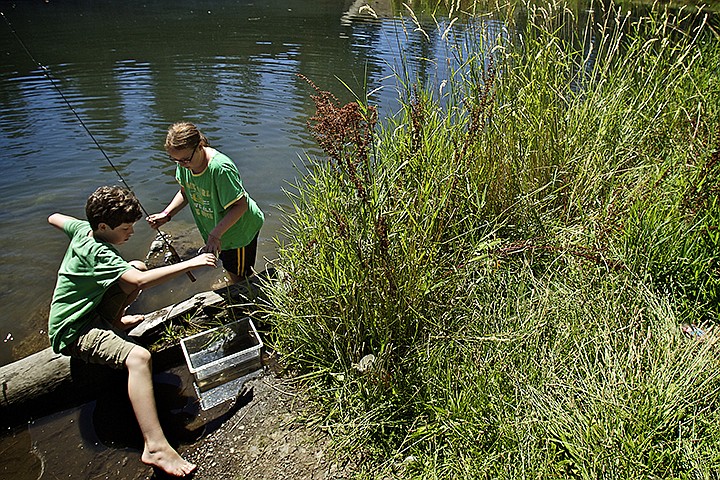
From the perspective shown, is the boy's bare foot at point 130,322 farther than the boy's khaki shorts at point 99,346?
Yes

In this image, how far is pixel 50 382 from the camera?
3260mm

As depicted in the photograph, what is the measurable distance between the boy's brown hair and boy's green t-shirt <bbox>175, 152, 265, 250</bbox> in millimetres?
595

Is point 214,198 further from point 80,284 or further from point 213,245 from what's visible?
point 80,284

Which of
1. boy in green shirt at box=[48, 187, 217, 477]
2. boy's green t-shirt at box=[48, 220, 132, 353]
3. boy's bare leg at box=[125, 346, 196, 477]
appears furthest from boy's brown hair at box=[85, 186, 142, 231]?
boy's bare leg at box=[125, 346, 196, 477]

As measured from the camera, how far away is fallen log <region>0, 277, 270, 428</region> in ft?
10.3

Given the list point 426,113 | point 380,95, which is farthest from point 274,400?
point 380,95

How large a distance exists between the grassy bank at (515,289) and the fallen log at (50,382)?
100cm

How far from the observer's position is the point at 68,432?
323 centimetres

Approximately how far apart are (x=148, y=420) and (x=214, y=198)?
5.00 ft

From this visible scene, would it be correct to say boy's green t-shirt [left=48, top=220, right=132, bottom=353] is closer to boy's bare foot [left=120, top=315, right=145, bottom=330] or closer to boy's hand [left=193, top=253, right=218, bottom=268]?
boy's hand [left=193, top=253, right=218, bottom=268]

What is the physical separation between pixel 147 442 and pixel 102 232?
1277mm

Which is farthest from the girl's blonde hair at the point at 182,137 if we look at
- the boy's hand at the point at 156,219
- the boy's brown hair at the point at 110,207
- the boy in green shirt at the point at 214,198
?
the boy's hand at the point at 156,219

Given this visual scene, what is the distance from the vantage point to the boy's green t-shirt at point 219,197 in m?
3.63

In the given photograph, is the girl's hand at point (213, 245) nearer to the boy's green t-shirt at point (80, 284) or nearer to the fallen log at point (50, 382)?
the fallen log at point (50, 382)
